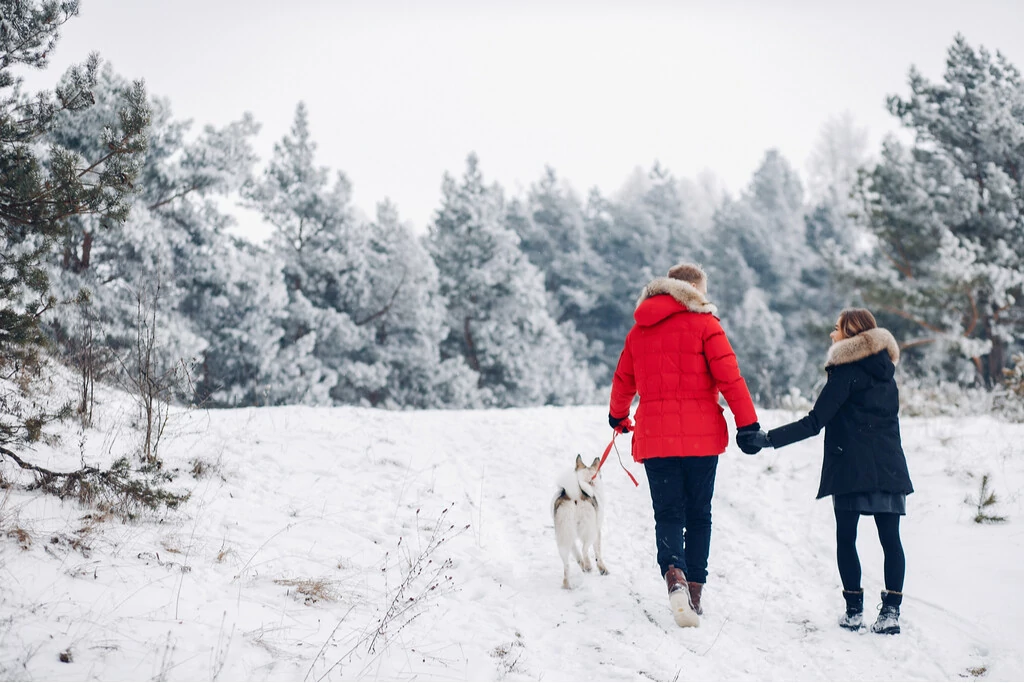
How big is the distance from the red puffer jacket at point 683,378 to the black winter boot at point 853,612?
1.22 m

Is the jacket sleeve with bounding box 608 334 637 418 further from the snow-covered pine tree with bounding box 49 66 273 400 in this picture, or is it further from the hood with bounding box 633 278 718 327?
the snow-covered pine tree with bounding box 49 66 273 400

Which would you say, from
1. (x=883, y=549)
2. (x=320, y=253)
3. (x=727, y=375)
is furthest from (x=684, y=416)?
(x=320, y=253)

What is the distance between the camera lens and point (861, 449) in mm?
3863

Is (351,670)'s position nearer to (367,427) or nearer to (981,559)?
(981,559)

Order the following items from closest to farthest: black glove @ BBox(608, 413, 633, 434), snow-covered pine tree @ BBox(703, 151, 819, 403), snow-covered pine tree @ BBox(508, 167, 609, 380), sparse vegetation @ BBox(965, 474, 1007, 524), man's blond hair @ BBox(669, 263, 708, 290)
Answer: man's blond hair @ BBox(669, 263, 708, 290) → black glove @ BBox(608, 413, 633, 434) → sparse vegetation @ BBox(965, 474, 1007, 524) → snow-covered pine tree @ BBox(703, 151, 819, 403) → snow-covered pine tree @ BBox(508, 167, 609, 380)

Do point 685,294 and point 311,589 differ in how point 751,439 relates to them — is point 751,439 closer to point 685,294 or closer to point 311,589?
point 685,294

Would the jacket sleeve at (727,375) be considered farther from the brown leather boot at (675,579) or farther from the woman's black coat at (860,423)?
the brown leather boot at (675,579)

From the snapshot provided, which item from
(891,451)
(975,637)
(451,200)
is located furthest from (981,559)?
(451,200)

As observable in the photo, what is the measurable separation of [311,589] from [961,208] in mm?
17769

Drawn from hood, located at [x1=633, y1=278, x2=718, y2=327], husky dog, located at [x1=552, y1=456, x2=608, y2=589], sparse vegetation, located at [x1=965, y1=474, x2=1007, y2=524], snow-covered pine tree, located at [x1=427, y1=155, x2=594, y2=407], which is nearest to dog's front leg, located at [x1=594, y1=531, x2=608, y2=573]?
husky dog, located at [x1=552, y1=456, x2=608, y2=589]

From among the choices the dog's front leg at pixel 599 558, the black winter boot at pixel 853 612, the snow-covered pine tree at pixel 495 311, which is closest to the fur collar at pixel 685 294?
the dog's front leg at pixel 599 558

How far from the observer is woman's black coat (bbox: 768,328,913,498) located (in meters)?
→ 3.81

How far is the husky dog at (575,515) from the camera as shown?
14.6 feet

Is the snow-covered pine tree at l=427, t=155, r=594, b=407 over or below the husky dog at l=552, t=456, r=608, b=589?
over
